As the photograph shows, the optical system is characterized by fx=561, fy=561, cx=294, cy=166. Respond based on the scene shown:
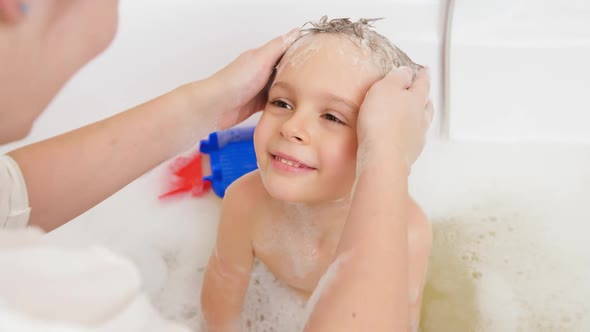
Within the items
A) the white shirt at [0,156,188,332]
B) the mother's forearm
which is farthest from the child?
the white shirt at [0,156,188,332]

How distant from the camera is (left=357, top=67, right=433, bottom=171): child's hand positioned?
71 centimetres

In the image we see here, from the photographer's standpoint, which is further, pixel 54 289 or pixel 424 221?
pixel 424 221

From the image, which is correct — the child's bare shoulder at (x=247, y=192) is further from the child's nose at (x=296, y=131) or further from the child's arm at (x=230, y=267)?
the child's nose at (x=296, y=131)

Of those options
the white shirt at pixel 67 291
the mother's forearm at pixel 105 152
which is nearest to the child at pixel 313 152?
the mother's forearm at pixel 105 152

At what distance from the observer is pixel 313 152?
33.5 inches

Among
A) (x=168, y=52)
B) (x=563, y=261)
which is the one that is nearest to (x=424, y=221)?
(x=563, y=261)

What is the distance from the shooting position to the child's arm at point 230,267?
1073 millimetres

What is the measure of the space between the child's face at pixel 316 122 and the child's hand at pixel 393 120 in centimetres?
6

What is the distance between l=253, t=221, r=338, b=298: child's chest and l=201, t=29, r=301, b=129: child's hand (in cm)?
25

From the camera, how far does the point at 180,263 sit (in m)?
1.38

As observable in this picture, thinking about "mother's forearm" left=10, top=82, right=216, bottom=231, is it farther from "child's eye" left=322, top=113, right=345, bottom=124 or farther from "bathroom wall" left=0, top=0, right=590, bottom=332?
"bathroom wall" left=0, top=0, right=590, bottom=332

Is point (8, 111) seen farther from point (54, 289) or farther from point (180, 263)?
point (180, 263)

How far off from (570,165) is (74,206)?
1.24m

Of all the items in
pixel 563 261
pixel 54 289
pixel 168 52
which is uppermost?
pixel 54 289
